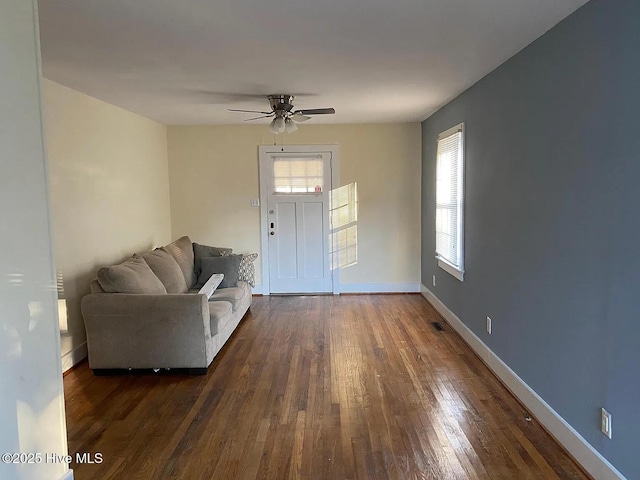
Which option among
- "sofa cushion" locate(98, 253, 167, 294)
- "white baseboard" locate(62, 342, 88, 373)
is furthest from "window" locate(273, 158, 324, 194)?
"white baseboard" locate(62, 342, 88, 373)

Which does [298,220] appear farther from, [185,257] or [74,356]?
[74,356]

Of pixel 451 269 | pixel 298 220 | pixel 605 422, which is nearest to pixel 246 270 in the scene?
pixel 298 220

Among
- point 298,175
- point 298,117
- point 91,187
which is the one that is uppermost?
point 298,117

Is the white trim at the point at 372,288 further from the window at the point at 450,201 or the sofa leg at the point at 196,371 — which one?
the sofa leg at the point at 196,371

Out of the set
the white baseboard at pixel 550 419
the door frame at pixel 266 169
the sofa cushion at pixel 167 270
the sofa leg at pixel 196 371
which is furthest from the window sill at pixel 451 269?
the sofa cushion at pixel 167 270

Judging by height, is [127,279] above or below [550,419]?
above

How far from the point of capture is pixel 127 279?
11.7 feet

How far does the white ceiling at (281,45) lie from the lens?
7.30ft

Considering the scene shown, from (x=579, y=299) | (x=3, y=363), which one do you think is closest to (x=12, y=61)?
(x=3, y=363)

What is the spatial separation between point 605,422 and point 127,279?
3.20 m

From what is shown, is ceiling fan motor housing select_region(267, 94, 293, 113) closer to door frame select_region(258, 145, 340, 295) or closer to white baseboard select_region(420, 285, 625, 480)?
A: door frame select_region(258, 145, 340, 295)

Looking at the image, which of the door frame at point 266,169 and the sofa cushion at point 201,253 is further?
the door frame at point 266,169

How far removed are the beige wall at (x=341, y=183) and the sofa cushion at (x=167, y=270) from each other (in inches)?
64.2

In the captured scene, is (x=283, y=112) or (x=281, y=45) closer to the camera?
(x=281, y=45)
